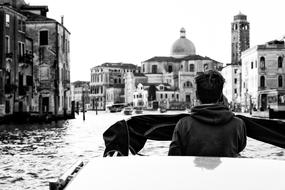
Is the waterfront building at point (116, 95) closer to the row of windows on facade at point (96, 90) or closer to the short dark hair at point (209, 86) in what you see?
the row of windows on facade at point (96, 90)

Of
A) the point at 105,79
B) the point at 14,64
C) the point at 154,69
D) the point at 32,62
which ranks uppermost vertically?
the point at 154,69

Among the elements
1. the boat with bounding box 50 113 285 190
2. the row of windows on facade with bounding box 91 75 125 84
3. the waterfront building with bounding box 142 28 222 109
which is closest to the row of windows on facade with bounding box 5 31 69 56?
the boat with bounding box 50 113 285 190

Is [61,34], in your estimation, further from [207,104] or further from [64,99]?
[207,104]

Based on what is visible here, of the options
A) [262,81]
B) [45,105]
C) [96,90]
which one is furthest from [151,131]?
[96,90]

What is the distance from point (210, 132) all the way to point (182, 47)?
12307cm

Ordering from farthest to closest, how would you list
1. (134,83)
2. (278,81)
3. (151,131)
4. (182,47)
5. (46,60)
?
1. (182,47)
2. (134,83)
3. (278,81)
4. (46,60)
5. (151,131)

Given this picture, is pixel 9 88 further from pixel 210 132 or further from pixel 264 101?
pixel 264 101

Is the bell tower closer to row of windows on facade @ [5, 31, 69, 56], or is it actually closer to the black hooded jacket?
row of windows on facade @ [5, 31, 69, 56]

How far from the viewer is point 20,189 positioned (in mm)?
7781

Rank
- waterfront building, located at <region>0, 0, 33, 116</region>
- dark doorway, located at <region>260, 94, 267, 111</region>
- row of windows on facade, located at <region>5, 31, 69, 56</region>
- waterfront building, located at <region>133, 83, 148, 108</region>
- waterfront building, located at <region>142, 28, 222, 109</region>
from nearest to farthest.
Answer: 1. waterfront building, located at <region>0, 0, 33, 116</region>
2. row of windows on facade, located at <region>5, 31, 69, 56</region>
3. dark doorway, located at <region>260, 94, 267, 111</region>
4. waterfront building, located at <region>142, 28, 222, 109</region>
5. waterfront building, located at <region>133, 83, 148, 108</region>

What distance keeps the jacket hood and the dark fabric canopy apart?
36.5 inches

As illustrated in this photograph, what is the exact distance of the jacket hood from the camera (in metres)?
3.33

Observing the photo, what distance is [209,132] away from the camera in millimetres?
3340

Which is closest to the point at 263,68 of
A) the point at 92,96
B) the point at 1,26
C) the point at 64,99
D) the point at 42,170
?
the point at 64,99
